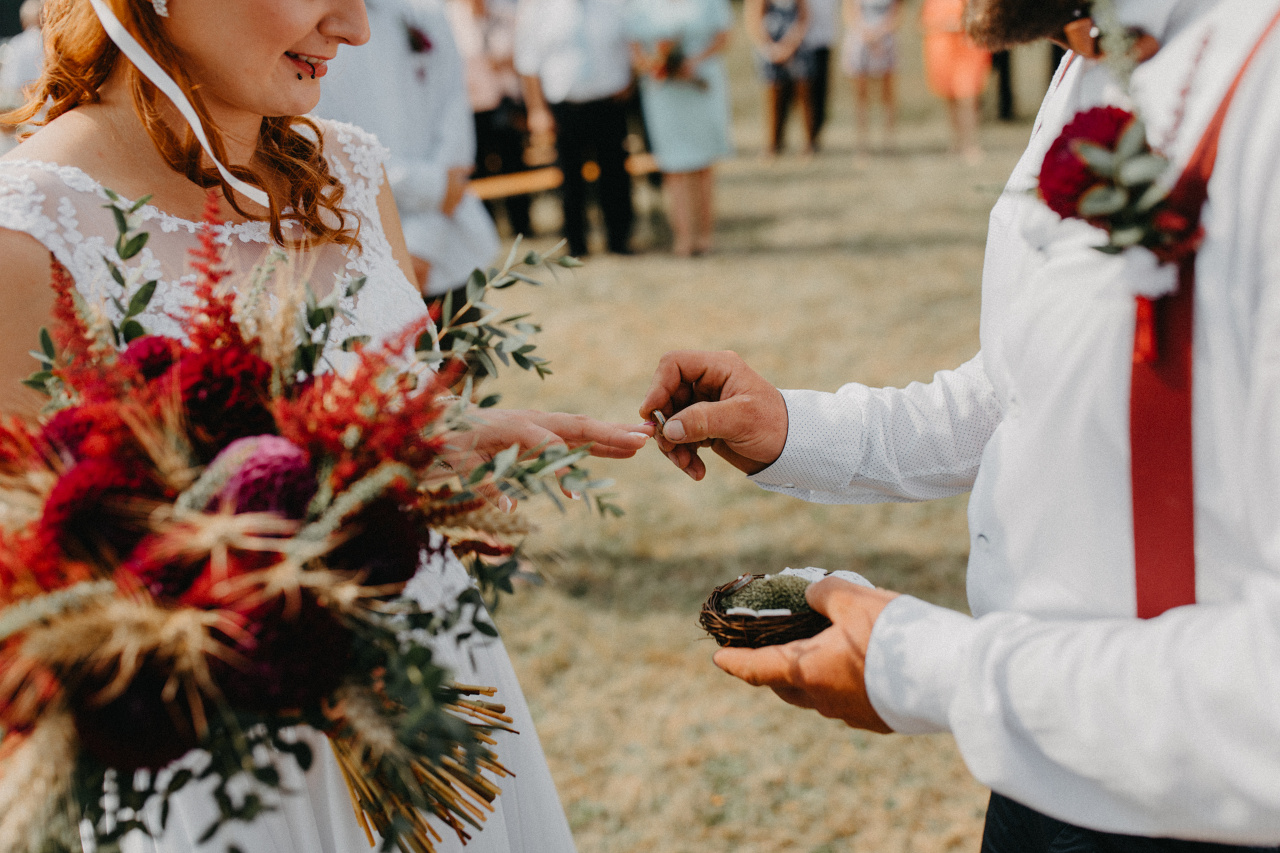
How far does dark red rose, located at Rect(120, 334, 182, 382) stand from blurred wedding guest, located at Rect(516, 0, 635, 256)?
6351 mm

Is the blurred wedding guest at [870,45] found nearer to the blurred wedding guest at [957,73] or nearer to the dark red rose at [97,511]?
the blurred wedding guest at [957,73]

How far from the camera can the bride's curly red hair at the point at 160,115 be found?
5.00ft

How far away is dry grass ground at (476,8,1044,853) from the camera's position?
9.12ft

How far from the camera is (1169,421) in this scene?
91cm

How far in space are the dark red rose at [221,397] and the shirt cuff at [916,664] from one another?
70 cm

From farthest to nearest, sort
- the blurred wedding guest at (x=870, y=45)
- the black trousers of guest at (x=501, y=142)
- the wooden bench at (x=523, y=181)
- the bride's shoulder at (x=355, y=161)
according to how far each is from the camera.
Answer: the blurred wedding guest at (x=870, y=45), the black trousers of guest at (x=501, y=142), the wooden bench at (x=523, y=181), the bride's shoulder at (x=355, y=161)

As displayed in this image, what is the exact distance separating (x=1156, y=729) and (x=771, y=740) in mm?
2251

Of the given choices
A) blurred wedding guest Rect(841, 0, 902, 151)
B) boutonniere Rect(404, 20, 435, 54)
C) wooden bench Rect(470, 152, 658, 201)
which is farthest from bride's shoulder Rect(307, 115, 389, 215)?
blurred wedding guest Rect(841, 0, 902, 151)

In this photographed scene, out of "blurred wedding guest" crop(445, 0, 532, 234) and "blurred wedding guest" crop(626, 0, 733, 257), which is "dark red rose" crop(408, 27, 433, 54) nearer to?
"blurred wedding guest" crop(626, 0, 733, 257)

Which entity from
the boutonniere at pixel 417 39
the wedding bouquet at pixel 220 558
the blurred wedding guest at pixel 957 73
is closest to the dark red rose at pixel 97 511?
the wedding bouquet at pixel 220 558

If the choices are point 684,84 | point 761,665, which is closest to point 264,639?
point 761,665

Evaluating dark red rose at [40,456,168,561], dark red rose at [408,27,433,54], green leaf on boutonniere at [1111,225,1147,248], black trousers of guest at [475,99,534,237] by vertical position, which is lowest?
black trousers of guest at [475,99,534,237]

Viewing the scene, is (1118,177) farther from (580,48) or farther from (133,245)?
(580,48)

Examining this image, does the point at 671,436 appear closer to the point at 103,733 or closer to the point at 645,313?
the point at 103,733
